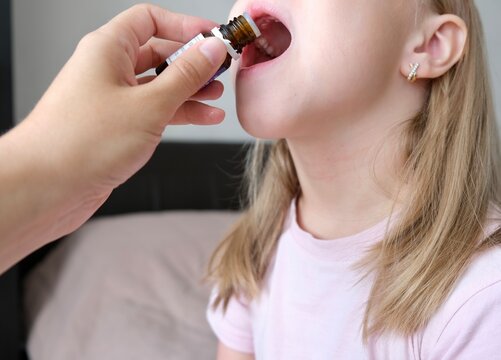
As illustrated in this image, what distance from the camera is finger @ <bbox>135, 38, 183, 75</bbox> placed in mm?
→ 862

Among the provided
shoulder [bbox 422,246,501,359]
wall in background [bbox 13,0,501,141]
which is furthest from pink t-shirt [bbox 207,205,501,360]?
wall in background [bbox 13,0,501,141]

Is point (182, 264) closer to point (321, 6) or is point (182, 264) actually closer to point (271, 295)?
point (271, 295)

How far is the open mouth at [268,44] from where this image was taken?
2.86ft

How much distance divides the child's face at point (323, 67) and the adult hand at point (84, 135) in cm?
11

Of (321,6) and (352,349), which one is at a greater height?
(321,6)

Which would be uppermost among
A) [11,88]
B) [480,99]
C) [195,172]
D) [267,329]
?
[11,88]

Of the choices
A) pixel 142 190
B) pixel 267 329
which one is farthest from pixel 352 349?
pixel 142 190

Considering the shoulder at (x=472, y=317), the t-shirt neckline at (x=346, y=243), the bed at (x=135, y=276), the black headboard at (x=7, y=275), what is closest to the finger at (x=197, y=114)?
the t-shirt neckline at (x=346, y=243)

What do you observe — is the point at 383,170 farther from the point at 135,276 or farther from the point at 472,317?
the point at 135,276

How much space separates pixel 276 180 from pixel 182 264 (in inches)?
24.5

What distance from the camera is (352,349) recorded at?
807mm

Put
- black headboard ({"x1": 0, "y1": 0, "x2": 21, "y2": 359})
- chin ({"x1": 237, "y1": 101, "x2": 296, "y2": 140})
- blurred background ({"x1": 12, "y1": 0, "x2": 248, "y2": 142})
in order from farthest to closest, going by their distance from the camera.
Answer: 1. blurred background ({"x1": 12, "y1": 0, "x2": 248, "y2": 142})
2. black headboard ({"x1": 0, "y1": 0, "x2": 21, "y2": 359})
3. chin ({"x1": 237, "y1": 101, "x2": 296, "y2": 140})

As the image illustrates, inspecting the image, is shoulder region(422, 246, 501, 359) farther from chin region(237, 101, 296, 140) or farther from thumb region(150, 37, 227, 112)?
thumb region(150, 37, 227, 112)

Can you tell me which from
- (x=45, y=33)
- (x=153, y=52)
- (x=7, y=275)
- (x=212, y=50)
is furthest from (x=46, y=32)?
(x=212, y=50)
